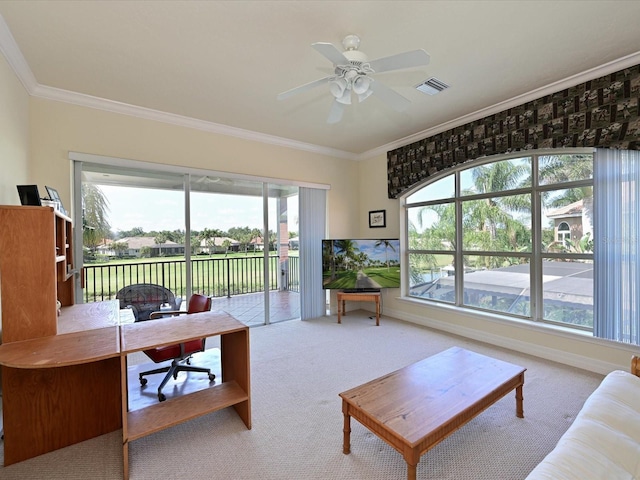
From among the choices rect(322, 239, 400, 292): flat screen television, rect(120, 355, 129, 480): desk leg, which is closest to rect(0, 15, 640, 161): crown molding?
rect(322, 239, 400, 292): flat screen television

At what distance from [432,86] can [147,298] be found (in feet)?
12.9

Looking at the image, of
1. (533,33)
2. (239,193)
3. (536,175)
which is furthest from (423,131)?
(239,193)

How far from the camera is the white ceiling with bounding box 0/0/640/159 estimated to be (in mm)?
1925

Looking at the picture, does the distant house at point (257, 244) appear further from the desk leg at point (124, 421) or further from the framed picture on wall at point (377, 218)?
the desk leg at point (124, 421)

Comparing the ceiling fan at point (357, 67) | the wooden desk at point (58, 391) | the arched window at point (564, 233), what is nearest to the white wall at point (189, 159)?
the arched window at point (564, 233)

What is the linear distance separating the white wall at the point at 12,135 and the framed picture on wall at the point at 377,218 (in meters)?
4.45

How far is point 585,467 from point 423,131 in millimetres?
3947

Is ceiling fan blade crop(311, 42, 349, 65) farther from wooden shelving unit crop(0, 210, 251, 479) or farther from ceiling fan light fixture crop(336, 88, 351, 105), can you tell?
wooden shelving unit crop(0, 210, 251, 479)

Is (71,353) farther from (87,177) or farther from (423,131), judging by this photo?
(423,131)

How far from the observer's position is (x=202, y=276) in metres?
4.09

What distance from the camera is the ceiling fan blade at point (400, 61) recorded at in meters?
1.81

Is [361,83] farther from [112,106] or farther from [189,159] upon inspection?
[112,106]

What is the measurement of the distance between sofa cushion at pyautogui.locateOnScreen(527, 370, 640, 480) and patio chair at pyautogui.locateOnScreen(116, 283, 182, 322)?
3.57 metres

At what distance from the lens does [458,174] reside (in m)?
4.08
